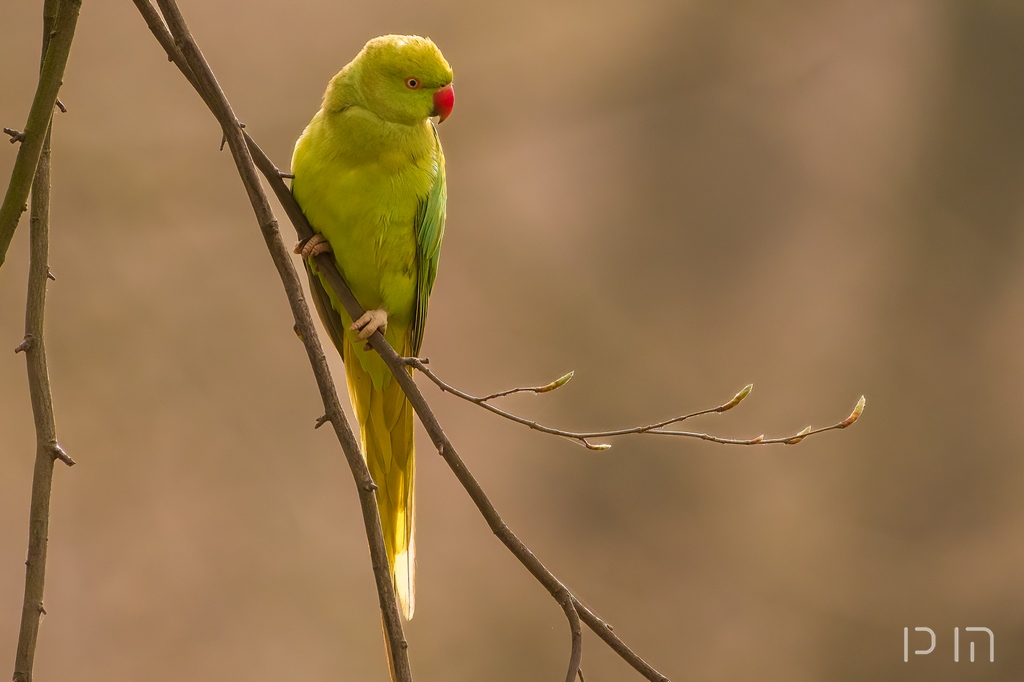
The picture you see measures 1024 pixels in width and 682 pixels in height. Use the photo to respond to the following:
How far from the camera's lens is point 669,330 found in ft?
11.5

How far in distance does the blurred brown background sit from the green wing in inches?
68.5

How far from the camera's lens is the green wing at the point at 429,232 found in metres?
1.45

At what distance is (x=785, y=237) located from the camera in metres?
3.51

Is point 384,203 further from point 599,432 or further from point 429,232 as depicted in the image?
point 599,432

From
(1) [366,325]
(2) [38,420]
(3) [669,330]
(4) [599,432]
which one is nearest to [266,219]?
(1) [366,325]

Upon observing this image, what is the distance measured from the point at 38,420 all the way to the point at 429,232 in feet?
2.23

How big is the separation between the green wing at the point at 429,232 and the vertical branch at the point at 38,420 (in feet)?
1.87

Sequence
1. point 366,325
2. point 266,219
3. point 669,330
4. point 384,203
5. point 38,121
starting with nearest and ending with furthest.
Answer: point 38,121 → point 266,219 → point 366,325 → point 384,203 → point 669,330

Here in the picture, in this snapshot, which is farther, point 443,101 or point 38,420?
point 443,101

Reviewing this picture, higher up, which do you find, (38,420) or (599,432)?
(599,432)

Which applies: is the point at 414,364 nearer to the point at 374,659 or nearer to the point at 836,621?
the point at 374,659

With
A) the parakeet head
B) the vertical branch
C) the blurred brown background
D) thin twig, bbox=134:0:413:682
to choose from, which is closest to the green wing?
the parakeet head

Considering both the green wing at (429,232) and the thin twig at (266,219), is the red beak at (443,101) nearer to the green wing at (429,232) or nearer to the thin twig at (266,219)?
the green wing at (429,232)

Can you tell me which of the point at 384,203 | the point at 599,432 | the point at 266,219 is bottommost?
the point at 599,432
